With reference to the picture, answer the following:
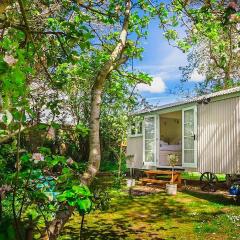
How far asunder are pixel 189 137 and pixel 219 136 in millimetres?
2037

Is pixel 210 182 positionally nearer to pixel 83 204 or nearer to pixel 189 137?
pixel 189 137

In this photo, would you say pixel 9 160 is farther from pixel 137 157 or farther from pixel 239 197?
pixel 137 157

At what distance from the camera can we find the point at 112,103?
22.4 meters

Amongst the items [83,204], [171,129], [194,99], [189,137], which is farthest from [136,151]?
[83,204]

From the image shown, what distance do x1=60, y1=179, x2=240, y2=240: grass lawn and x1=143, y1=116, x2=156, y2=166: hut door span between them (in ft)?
17.8

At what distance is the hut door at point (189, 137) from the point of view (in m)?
15.5

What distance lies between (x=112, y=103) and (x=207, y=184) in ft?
29.4

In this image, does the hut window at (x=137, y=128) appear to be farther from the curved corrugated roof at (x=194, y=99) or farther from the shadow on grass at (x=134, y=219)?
the shadow on grass at (x=134, y=219)

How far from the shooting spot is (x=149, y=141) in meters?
18.9

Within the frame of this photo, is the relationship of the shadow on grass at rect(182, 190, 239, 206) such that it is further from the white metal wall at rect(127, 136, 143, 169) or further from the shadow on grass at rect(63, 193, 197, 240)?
the white metal wall at rect(127, 136, 143, 169)

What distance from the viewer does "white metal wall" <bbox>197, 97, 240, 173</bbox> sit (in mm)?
13312

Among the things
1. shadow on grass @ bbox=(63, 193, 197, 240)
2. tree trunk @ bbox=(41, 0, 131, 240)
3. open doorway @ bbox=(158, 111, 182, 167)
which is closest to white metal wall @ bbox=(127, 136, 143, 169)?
open doorway @ bbox=(158, 111, 182, 167)

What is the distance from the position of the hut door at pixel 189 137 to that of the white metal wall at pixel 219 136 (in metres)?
0.30

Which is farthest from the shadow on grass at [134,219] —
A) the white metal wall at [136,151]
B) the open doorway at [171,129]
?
the open doorway at [171,129]
